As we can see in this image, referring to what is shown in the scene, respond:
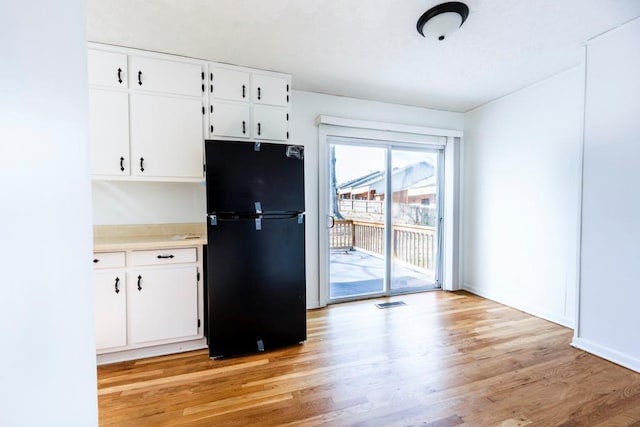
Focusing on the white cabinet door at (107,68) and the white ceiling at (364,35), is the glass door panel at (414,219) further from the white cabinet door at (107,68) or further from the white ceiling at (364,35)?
the white cabinet door at (107,68)

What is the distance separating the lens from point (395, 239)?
3713 mm

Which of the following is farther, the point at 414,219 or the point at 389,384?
the point at 414,219

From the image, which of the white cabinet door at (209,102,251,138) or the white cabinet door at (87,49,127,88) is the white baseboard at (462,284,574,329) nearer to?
the white cabinet door at (209,102,251,138)

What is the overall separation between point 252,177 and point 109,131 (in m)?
1.21

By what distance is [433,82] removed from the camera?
2945mm

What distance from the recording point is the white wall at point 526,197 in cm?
275

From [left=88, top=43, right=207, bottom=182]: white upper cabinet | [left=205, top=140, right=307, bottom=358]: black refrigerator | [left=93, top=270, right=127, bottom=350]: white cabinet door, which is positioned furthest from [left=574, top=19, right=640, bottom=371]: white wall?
[left=93, top=270, right=127, bottom=350]: white cabinet door

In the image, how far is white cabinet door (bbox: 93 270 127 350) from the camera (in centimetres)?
209

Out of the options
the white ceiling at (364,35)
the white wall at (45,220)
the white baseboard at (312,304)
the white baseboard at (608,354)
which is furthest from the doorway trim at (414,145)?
the white wall at (45,220)

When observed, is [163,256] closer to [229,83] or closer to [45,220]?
[229,83]

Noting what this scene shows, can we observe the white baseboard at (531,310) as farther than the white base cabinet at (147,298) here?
Yes

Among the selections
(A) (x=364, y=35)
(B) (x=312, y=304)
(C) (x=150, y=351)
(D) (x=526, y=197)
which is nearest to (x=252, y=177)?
(A) (x=364, y=35)

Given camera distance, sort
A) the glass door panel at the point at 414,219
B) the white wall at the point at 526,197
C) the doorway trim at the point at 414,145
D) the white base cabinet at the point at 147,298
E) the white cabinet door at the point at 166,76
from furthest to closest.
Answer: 1. the glass door panel at the point at 414,219
2. the doorway trim at the point at 414,145
3. the white wall at the point at 526,197
4. the white cabinet door at the point at 166,76
5. the white base cabinet at the point at 147,298

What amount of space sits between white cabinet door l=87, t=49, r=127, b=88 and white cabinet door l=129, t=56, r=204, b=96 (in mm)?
65
